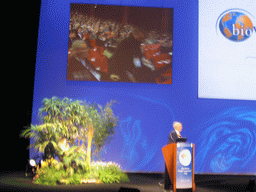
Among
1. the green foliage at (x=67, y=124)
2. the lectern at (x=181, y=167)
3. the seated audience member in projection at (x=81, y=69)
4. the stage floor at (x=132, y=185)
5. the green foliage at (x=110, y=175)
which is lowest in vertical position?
the stage floor at (x=132, y=185)

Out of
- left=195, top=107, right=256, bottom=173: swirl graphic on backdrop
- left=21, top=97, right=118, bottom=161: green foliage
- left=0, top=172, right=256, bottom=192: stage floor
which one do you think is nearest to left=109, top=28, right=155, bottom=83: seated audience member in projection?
left=21, top=97, right=118, bottom=161: green foliage

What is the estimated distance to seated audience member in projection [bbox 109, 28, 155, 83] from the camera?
8.24m

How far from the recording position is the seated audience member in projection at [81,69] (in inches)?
324

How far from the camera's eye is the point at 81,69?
27.0 ft

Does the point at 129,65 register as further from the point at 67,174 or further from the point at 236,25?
the point at 67,174

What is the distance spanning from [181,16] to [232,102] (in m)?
2.92

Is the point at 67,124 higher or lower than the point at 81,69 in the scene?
lower

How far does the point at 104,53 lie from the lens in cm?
827

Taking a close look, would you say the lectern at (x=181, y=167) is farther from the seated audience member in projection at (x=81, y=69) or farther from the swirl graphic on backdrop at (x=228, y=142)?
the seated audience member in projection at (x=81, y=69)

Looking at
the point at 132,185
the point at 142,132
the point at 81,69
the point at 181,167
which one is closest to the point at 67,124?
the point at 132,185

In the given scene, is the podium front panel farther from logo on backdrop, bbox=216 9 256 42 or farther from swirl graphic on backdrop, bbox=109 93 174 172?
logo on backdrop, bbox=216 9 256 42

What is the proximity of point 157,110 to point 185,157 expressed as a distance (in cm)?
333

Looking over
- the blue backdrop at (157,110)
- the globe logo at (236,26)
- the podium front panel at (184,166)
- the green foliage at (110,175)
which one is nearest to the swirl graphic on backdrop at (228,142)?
the blue backdrop at (157,110)

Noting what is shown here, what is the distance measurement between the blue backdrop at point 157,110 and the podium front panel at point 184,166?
315 centimetres
